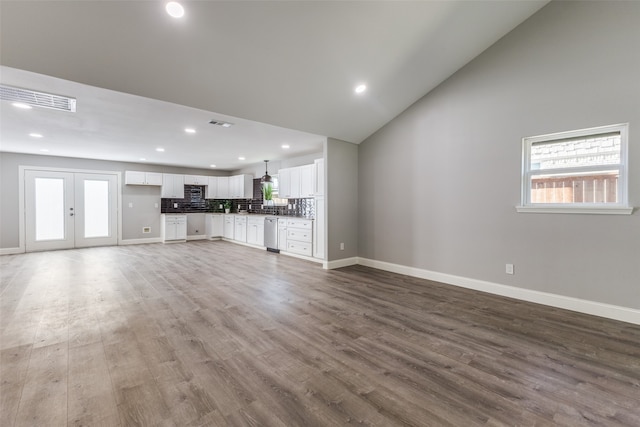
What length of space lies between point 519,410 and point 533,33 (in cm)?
417

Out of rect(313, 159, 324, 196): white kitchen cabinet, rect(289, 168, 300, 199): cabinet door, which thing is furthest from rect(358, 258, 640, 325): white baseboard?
rect(289, 168, 300, 199): cabinet door

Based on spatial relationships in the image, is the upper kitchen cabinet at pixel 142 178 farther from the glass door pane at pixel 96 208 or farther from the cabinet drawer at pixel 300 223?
the cabinet drawer at pixel 300 223

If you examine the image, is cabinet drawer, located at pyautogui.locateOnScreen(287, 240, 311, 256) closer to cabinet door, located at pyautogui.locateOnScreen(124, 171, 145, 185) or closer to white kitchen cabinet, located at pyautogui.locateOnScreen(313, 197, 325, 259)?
white kitchen cabinet, located at pyautogui.locateOnScreen(313, 197, 325, 259)

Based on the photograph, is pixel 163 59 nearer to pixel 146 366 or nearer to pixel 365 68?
pixel 365 68

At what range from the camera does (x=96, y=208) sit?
772cm

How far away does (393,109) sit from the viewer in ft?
15.1

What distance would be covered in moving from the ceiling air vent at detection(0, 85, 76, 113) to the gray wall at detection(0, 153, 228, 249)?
15.9ft

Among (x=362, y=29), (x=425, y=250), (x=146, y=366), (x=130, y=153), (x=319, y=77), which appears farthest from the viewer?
(x=130, y=153)

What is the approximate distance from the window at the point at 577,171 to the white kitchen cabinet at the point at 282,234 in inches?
185

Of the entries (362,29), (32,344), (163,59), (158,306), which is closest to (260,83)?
(163,59)

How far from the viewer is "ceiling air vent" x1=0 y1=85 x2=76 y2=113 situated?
122 inches

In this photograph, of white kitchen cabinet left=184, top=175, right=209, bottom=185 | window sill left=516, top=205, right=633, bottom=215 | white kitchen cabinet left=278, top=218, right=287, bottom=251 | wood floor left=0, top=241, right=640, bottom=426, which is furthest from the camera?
white kitchen cabinet left=184, top=175, right=209, bottom=185

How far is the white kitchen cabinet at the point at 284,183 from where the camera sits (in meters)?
6.99

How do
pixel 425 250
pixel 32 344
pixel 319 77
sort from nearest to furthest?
pixel 32 344 < pixel 319 77 < pixel 425 250
